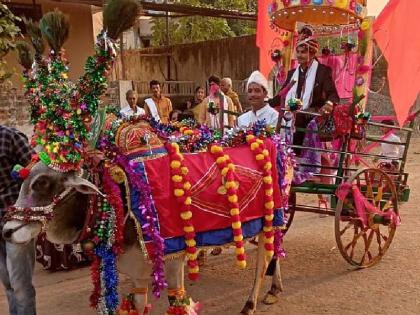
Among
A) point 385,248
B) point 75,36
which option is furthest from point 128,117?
point 75,36

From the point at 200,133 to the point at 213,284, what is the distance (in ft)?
6.06

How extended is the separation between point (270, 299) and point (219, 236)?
1237 millimetres

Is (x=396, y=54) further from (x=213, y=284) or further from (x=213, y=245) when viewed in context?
(x=213, y=245)

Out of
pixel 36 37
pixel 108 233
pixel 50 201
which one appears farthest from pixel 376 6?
pixel 50 201

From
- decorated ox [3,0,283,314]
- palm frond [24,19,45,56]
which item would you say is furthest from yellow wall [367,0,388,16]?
palm frond [24,19,45,56]

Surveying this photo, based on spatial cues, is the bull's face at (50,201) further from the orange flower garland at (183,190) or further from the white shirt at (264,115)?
the white shirt at (264,115)

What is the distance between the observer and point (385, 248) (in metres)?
5.41

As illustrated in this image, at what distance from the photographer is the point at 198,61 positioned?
14.7 meters

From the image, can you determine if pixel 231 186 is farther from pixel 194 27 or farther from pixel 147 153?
pixel 194 27

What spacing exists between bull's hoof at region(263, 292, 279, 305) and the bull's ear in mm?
2202

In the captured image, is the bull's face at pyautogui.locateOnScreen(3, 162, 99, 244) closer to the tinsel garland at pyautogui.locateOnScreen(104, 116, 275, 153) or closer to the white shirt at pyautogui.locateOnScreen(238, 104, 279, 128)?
the tinsel garland at pyautogui.locateOnScreen(104, 116, 275, 153)

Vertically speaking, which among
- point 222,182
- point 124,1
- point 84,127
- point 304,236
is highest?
point 124,1

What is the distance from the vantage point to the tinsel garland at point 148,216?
3.14 metres

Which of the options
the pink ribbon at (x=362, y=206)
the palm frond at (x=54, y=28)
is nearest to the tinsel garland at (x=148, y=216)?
the palm frond at (x=54, y=28)
